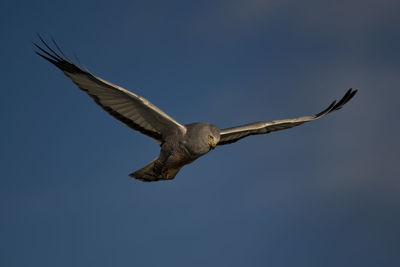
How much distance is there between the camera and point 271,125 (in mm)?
10188

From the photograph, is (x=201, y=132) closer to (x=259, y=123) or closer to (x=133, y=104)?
(x=133, y=104)

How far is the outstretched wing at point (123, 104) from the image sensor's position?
8.11m

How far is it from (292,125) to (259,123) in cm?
119

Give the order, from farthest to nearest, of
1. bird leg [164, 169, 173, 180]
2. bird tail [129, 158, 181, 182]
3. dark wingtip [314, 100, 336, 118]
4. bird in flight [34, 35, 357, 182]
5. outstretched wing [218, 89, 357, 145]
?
dark wingtip [314, 100, 336, 118]
outstretched wing [218, 89, 357, 145]
bird tail [129, 158, 181, 182]
bird leg [164, 169, 173, 180]
bird in flight [34, 35, 357, 182]

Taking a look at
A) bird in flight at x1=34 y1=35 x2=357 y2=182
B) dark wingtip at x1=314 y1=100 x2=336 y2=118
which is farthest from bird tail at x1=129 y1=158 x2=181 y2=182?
dark wingtip at x1=314 y1=100 x2=336 y2=118

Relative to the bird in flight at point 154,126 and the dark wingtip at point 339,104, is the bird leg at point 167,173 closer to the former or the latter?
the bird in flight at point 154,126

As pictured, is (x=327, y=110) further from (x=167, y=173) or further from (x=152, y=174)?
(x=152, y=174)

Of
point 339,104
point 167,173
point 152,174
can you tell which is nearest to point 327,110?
point 339,104

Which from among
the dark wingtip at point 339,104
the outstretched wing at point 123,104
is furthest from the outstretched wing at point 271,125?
the outstretched wing at point 123,104

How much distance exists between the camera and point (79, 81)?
8359mm

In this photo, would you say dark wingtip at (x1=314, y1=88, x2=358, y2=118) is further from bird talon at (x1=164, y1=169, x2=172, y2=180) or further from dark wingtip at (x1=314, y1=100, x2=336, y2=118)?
bird talon at (x1=164, y1=169, x2=172, y2=180)

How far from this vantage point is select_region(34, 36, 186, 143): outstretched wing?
8.11 meters

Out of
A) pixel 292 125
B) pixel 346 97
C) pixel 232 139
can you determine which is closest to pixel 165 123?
pixel 232 139

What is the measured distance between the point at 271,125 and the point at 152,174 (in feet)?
10.5
